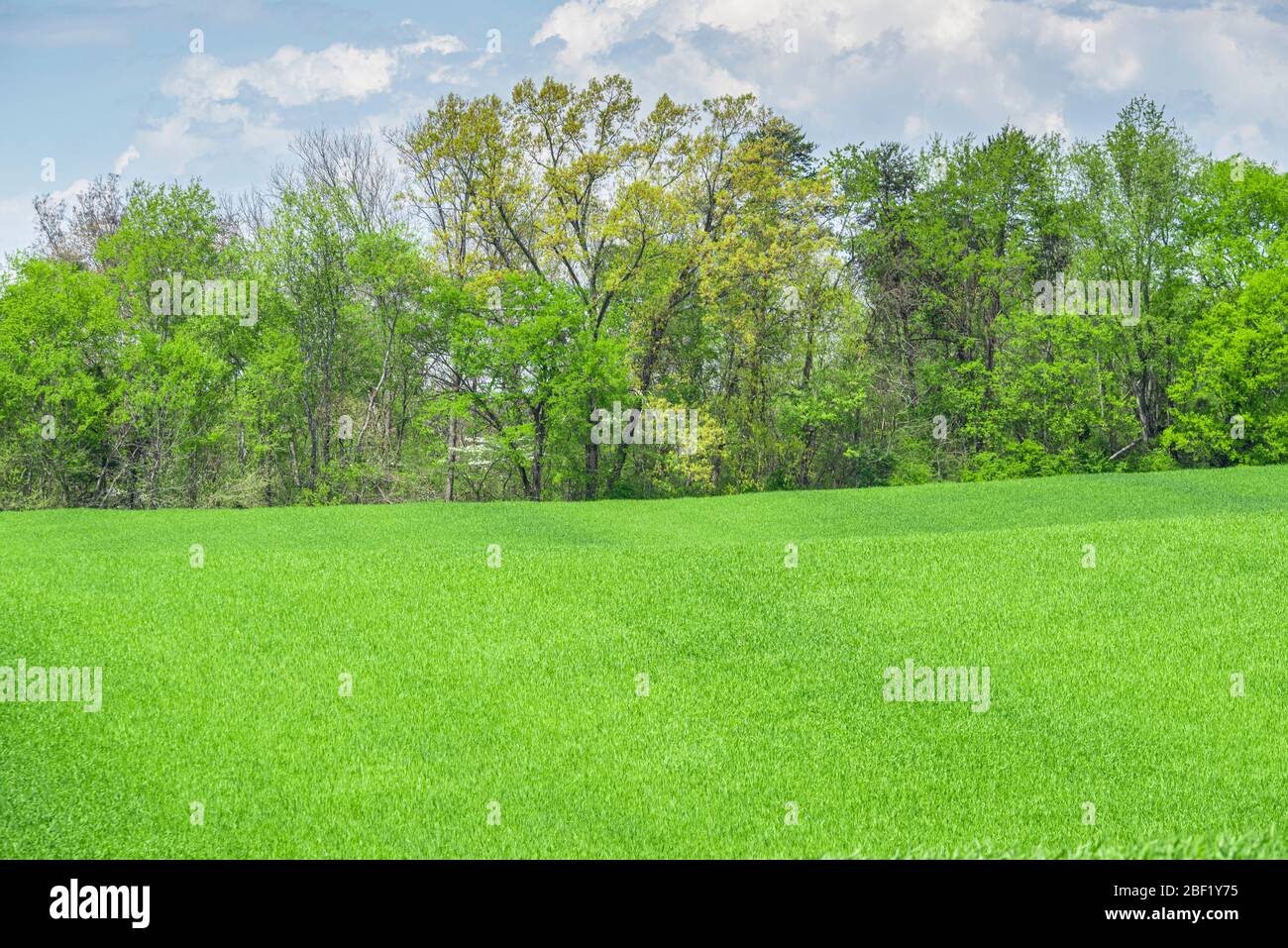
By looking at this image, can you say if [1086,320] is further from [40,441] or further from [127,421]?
[40,441]

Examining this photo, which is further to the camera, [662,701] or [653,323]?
[653,323]

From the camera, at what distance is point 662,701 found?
1138cm

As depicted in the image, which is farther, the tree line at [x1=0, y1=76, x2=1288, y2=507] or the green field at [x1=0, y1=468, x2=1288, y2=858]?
the tree line at [x1=0, y1=76, x2=1288, y2=507]

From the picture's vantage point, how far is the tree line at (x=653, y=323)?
3444 cm

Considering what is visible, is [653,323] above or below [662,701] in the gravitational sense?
above

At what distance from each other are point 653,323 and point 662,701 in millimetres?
26720

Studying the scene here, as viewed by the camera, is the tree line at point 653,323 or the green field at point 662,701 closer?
the green field at point 662,701

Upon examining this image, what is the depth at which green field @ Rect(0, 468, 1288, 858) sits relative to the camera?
28.7 ft

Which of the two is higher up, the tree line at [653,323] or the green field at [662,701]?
the tree line at [653,323]

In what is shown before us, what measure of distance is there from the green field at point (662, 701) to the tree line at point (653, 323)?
18256 mm

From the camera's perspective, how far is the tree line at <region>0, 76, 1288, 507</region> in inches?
1356

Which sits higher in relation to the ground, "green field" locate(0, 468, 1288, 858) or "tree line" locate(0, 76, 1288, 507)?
"tree line" locate(0, 76, 1288, 507)

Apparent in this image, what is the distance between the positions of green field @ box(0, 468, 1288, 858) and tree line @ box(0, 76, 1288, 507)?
1826cm

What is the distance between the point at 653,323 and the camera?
121 feet
